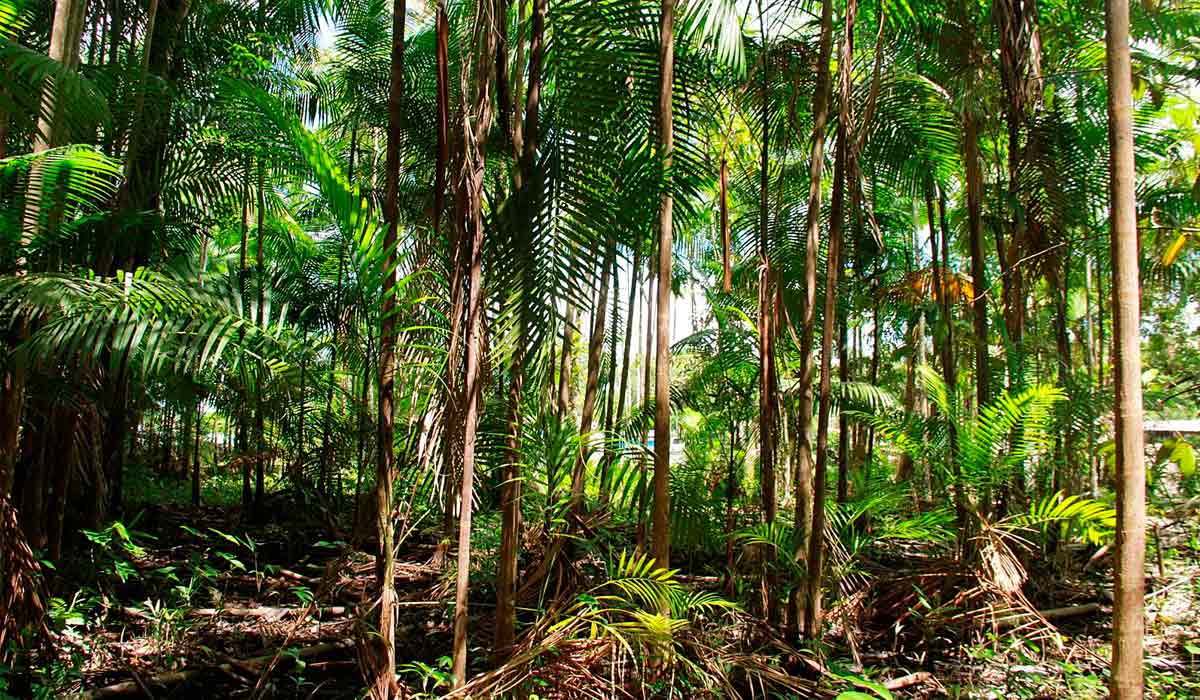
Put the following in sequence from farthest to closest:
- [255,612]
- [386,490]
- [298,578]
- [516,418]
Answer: [298,578] → [255,612] → [516,418] → [386,490]

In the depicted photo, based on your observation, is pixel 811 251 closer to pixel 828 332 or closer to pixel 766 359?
pixel 828 332

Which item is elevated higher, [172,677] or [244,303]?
[244,303]

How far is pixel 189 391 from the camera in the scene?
4.25 metres

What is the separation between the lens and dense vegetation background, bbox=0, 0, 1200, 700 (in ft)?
8.87

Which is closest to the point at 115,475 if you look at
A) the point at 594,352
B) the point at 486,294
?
the point at 594,352

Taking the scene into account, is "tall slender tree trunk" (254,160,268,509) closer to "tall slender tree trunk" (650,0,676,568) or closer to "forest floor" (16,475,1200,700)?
"forest floor" (16,475,1200,700)

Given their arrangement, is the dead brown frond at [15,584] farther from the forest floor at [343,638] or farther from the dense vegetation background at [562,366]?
the forest floor at [343,638]

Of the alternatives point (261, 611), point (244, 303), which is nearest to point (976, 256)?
point (244, 303)

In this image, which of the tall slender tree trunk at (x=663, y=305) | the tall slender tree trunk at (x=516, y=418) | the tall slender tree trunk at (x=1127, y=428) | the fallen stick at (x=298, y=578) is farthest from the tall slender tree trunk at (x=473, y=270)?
the fallen stick at (x=298, y=578)

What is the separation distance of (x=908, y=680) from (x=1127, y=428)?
2.15 metres

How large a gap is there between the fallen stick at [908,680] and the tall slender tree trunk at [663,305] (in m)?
1.59

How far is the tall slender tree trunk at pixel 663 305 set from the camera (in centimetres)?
305

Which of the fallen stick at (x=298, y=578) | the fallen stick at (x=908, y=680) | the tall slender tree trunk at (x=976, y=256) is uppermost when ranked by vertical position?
the tall slender tree trunk at (x=976, y=256)

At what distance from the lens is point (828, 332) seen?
3.66 m
